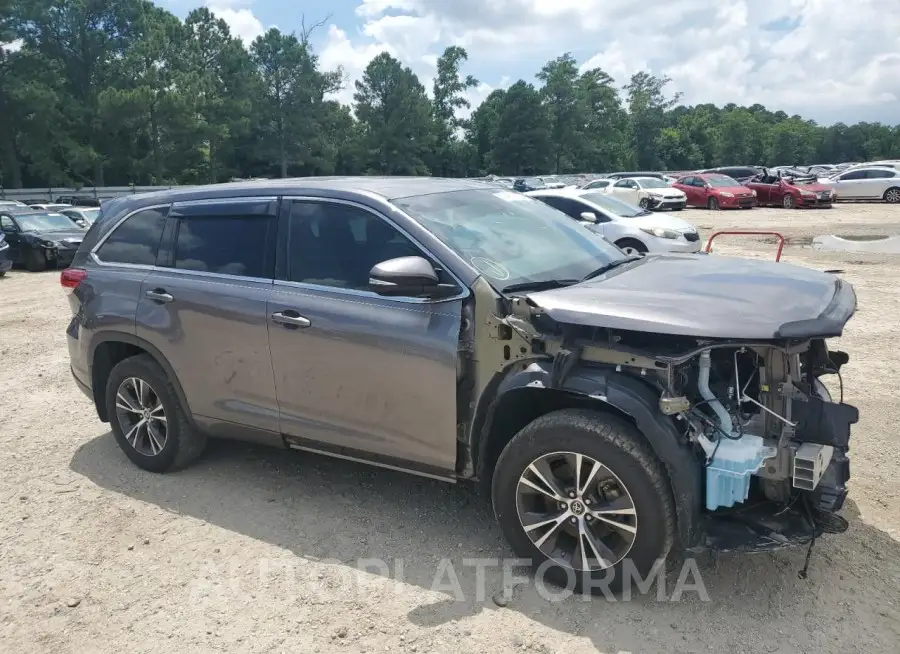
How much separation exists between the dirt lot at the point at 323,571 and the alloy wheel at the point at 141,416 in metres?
0.22

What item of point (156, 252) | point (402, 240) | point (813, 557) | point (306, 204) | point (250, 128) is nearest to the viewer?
point (813, 557)

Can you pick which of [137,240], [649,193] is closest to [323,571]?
[137,240]

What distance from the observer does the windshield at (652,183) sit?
2923 cm

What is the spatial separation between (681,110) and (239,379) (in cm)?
12120

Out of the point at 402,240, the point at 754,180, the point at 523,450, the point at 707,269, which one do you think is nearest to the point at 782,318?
the point at 707,269

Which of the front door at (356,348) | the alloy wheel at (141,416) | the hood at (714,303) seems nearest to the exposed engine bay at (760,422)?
the hood at (714,303)

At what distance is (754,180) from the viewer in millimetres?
31812

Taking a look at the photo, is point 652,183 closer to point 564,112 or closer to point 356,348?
point 356,348

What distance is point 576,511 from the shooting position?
3184 millimetres

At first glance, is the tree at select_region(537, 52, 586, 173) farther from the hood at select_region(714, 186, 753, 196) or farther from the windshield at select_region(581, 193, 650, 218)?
the windshield at select_region(581, 193, 650, 218)

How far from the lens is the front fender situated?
Result: 9.64ft

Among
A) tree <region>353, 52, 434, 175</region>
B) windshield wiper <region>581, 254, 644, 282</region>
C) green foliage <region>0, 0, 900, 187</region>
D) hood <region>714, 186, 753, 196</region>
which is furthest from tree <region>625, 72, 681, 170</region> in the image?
windshield wiper <region>581, 254, 644, 282</region>

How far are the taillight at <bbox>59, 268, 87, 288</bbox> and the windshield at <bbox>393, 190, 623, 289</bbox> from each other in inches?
98.5

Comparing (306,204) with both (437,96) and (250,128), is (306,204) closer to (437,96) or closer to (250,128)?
(250,128)
